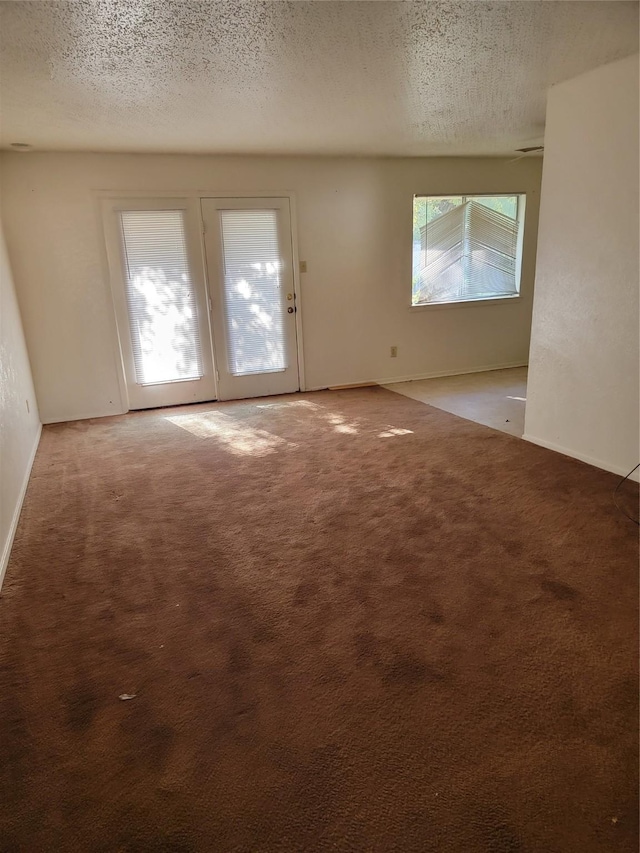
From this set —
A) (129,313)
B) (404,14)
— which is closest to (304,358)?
(129,313)

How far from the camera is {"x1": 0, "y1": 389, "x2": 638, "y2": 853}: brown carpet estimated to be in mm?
1353

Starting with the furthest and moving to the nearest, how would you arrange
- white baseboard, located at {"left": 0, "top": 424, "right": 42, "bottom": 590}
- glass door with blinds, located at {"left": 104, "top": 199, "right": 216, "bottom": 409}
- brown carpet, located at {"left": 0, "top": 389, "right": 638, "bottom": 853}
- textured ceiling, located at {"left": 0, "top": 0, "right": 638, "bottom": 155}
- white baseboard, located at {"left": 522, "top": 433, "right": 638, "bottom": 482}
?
1. glass door with blinds, located at {"left": 104, "top": 199, "right": 216, "bottom": 409}
2. white baseboard, located at {"left": 522, "top": 433, "right": 638, "bottom": 482}
3. white baseboard, located at {"left": 0, "top": 424, "right": 42, "bottom": 590}
4. textured ceiling, located at {"left": 0, "top": 0, "right": 638, "bottom": 155}
5. brown carpet, located at {"left": 0, "top": 389, "right": 638, "bottom": 853}

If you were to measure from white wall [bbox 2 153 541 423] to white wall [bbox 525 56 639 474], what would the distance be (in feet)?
8.10

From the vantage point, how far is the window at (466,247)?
6004 mm

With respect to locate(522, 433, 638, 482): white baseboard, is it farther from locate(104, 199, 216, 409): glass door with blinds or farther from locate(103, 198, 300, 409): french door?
locate(104, 199, 216, 409): glass door with blinds

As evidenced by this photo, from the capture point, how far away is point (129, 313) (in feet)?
16.6

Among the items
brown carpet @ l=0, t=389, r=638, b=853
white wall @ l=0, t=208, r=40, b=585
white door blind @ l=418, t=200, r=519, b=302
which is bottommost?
brown carpet @ l=0, t=389, r=638, b=853

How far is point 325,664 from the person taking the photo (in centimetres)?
186

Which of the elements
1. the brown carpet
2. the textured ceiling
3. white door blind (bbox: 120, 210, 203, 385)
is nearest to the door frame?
white door blind (bbox: 120, 210, 203, 385)

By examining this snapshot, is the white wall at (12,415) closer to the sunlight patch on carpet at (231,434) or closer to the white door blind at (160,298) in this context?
the white door blind at (160,298)

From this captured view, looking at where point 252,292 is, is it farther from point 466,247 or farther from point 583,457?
point 583,457

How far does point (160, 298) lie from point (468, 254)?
3.56m

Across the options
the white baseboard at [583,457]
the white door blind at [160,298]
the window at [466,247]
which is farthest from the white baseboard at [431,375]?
the white baseboard at [583,457]

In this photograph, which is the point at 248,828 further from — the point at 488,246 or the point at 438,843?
the point at 488,246
